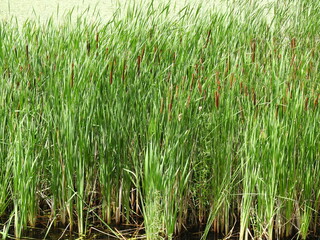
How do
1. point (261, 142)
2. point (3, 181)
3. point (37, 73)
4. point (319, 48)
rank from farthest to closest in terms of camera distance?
point (319, 48) → point (37, 73) → point (3, 181) → point (261, 142)

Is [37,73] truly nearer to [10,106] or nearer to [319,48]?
[10,106]

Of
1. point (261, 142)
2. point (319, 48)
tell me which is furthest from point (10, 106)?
point (319, 48)

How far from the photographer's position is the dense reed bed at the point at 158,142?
3098 millimetres

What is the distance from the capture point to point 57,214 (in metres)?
3.38

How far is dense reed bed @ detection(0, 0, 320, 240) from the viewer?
10.2 ft

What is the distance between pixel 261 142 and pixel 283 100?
0.99ft

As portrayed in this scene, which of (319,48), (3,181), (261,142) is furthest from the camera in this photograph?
(319,48)

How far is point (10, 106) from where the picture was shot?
3.48 m

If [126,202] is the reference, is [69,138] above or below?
above

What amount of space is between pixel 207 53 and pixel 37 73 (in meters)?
1.27

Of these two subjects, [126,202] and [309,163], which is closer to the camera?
[309,163]

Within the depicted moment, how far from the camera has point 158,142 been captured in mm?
3096

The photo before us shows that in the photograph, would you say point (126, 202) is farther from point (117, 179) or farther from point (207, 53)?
point (207, 53)

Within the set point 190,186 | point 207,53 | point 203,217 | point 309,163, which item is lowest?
point 203,217
